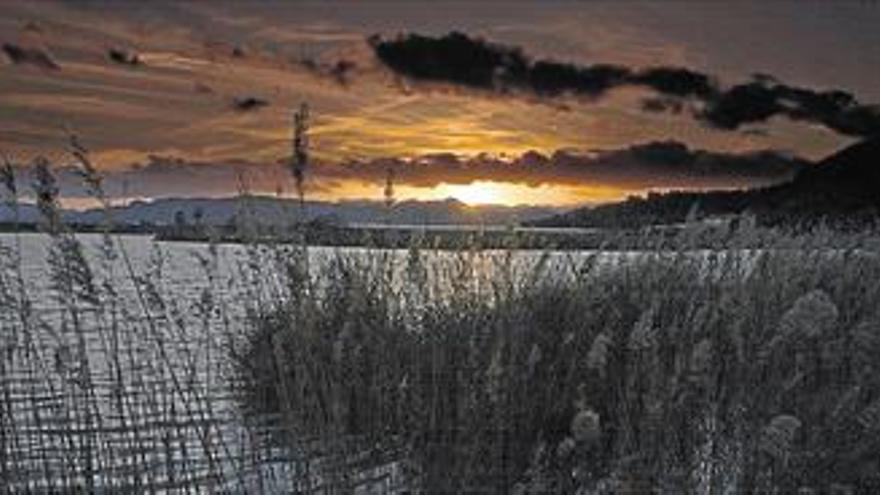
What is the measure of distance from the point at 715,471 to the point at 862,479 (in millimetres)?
723

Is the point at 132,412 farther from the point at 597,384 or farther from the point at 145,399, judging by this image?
the point at 597,384

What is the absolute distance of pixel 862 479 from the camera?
17.2 feet

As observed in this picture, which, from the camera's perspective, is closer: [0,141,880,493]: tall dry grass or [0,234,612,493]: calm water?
[0,141,880,493]: tall dry grass

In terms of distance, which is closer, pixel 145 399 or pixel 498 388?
pixel 498 388

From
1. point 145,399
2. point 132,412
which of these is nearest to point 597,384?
point 132,412

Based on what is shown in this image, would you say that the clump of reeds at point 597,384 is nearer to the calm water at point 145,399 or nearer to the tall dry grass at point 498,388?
the tall dry grass at point 498,388

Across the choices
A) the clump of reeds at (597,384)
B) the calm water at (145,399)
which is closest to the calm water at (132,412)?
the calm water at (145,399)

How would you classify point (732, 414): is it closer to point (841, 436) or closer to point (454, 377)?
point (841, 436)

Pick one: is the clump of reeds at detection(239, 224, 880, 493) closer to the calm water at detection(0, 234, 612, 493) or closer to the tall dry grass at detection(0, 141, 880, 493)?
the tall dry grass at detection(0, 141, 880, 493)

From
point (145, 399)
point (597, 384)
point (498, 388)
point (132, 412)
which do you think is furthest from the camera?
point (145, 399)

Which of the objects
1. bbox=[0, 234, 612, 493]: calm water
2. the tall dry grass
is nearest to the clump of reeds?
the tall dry grass

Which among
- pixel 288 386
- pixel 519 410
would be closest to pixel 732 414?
pixel 519 410

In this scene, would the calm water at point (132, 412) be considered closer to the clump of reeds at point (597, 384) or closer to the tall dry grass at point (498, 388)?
the tall dry grass at point (498, 388)

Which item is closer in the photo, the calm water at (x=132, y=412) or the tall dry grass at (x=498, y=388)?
the tall dry grass at (x=498, y=388)
